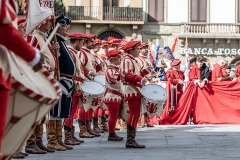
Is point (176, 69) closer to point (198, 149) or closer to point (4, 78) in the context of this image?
point (198, 149)

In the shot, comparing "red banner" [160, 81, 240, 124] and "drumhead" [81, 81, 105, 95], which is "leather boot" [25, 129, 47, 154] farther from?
"red banner" [160, 81, 240, 124]

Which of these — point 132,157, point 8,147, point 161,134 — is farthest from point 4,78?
point 161,134

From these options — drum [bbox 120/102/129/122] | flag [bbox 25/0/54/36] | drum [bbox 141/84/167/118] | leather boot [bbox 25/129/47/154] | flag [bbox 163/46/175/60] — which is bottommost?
leather boot [bbox 25/129/47/154]

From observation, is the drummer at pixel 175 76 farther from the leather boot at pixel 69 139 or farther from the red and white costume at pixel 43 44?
the red and white costume at pixel 43 44

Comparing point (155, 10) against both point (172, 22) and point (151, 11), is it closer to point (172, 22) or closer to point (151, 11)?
point (151, 11)

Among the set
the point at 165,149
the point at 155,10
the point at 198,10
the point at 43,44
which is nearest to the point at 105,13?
the point at 155,10

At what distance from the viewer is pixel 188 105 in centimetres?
1759

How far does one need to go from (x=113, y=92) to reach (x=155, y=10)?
88.4ft

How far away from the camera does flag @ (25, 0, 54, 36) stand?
312 inches

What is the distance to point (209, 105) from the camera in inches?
692

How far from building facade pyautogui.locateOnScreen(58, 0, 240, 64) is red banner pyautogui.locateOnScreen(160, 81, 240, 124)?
20.2 meters

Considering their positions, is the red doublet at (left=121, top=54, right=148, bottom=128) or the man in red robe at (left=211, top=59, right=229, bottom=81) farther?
the man in red robe at (left=211, top=59, right=229, bottom=81)

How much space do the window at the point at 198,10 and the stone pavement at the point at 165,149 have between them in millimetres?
25926

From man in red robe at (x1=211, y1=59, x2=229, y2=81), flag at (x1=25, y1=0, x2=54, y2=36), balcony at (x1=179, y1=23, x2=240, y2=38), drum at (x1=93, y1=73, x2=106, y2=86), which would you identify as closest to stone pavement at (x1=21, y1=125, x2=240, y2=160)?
drum at (x1=93, y1=73, x2=106, y2=86)
